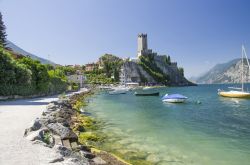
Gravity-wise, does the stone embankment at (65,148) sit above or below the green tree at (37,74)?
below

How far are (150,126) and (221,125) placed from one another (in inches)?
357

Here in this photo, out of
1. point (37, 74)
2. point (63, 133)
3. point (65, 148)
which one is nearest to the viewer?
point (65, 148)

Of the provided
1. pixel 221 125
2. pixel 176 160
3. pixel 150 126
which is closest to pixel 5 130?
pixel 176 160

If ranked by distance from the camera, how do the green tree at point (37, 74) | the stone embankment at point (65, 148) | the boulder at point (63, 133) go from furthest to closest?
the green tree at point (37, 74), the boulder at point (63, 133), the stone embankment at point (65, 148)

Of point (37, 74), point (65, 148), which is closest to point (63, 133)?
point (65, 148)

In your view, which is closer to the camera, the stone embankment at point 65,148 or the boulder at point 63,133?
the stone embankment at point 65,148

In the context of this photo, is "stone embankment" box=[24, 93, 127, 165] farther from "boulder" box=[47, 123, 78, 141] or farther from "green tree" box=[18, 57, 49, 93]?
"green tree" box=[18, 57, 49, 93]

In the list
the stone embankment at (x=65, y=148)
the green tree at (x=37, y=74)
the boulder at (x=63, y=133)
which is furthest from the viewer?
the green tree at (x=37, y=74)

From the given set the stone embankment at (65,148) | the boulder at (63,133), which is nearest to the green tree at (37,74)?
the boulder at (63,133)

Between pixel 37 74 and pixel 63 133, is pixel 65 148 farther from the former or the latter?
pixel 37 74

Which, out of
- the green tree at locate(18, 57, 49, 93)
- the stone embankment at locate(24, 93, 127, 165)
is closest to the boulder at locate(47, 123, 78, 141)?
the stone embankment at locate(24, 93, 127, 165)

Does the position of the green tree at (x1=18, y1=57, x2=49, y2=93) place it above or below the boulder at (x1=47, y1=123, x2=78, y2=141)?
above

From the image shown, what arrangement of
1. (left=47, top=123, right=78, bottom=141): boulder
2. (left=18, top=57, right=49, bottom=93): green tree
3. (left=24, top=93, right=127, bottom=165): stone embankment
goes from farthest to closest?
(left=18, top=57, right=49, bottom=93): green tree
(left=47, top=123, right=78, bottom=141): boulder
(left=24, top=93, right=127, bottom=165): stone embankment

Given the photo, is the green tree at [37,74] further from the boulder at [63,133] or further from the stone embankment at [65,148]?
the stone embankment at [65,148]
